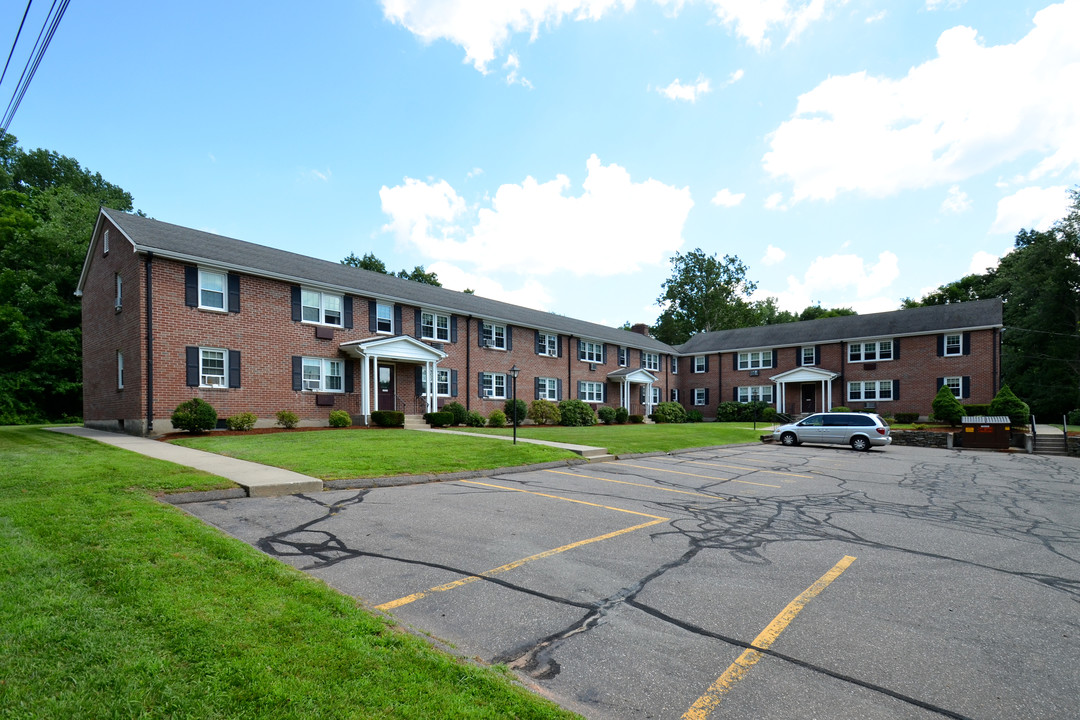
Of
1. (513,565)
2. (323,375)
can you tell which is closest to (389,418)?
(323,375)

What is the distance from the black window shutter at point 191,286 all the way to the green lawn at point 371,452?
5.05 meters

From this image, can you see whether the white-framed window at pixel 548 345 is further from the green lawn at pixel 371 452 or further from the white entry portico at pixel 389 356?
the green lawn at pixel 371 452

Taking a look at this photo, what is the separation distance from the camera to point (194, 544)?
16.5 ft

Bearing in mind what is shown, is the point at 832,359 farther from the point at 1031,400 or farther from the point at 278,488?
the point at 278,488

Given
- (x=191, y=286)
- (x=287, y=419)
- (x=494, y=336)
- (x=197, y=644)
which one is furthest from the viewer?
(x=494, y=336)

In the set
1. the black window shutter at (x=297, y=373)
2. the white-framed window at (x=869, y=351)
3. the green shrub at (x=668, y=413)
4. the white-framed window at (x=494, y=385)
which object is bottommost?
the green shrub at (x=668, y=413)

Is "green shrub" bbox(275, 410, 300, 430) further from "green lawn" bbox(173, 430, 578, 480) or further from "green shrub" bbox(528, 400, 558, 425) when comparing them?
"green shrub" bbox(528, 400, 558, 425)

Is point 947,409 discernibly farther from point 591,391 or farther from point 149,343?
point 149,343

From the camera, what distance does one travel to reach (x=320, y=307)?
22250 mm

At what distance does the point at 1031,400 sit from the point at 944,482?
3977 centimetres

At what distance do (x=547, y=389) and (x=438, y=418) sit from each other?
10.8 meters

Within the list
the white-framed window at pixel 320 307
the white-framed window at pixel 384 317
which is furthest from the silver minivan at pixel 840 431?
the white-framed window at pixel 320 307

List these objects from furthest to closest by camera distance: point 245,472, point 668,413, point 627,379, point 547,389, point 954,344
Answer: point 668,413 < point 627,379 < point 954,344 < point 547,389 < point 245,472

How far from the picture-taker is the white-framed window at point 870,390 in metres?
35.3
